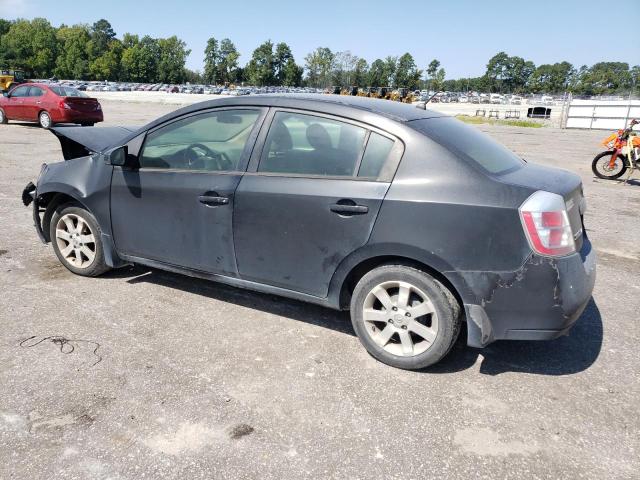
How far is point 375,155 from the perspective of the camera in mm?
3092

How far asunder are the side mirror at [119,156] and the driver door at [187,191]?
0.29ft

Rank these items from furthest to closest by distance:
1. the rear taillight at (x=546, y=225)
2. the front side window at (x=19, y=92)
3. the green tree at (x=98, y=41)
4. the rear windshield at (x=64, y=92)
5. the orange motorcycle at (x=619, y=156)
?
the green tree at (x=98, y=41), the front side window at (x=19, y=92), the rear windshield at (x=64, y=92), the orange motorcycle at (x=619, y=156), the rear taillight at (x=546, y=225)

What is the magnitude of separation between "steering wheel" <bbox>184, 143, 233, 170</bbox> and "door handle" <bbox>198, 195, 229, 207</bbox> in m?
0.23

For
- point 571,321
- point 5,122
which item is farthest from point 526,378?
point 5,122

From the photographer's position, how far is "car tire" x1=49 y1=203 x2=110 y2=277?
169 inches

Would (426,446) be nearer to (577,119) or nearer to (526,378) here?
(526,378)

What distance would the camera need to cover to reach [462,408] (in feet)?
9.12

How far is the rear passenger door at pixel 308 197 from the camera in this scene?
308 centimetres

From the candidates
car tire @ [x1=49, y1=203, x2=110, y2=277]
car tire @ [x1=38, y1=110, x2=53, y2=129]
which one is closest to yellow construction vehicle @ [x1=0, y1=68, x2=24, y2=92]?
car tire @ [x1=38, y1=110, x2=53, y2=129]

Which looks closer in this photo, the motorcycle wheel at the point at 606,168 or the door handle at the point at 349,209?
the door handle at the point at 349,209

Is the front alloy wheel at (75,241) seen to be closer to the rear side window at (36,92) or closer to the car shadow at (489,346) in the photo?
the car shadow at (489,346)

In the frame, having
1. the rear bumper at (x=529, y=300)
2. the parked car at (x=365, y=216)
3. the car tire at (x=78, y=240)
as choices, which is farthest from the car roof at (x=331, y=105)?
the car tire at (x=78, y=240)

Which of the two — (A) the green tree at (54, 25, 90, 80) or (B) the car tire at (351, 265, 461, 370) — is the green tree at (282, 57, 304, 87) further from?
(B) the car tire at (351, 265, 461, 370)

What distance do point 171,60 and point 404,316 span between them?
467ft
